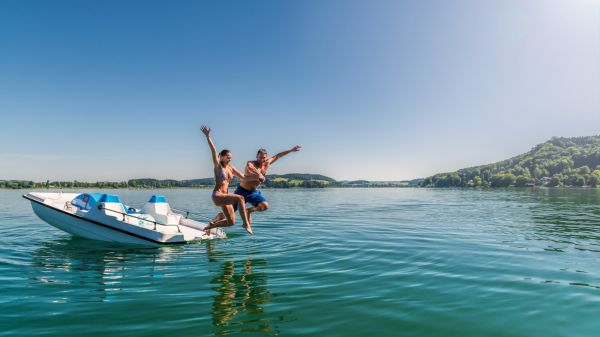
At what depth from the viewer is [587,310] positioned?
656 centimetres

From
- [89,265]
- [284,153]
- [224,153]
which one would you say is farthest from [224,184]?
[89,265]

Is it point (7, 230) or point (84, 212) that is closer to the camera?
point (84, 212)

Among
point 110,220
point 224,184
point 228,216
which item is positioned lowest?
point 110,220

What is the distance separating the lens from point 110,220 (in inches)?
583

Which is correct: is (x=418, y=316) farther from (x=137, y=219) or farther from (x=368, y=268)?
(x=137, y=219)

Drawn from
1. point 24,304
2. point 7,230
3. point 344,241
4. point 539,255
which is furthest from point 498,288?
point 7,230

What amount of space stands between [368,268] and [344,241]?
5299 mm

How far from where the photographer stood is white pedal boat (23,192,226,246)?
1437 cm

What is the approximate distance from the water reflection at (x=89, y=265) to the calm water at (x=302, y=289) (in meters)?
0.04

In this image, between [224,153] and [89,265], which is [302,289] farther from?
[89,265]

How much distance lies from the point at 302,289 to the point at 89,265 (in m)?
7.30

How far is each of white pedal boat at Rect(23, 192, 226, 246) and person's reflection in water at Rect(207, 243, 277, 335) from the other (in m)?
5.03

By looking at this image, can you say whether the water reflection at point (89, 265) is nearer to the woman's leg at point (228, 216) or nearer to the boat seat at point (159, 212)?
the woman's leg at point (228, 216)

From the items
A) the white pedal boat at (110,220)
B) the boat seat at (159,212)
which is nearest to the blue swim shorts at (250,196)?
the white pedal boat at (110,220)
